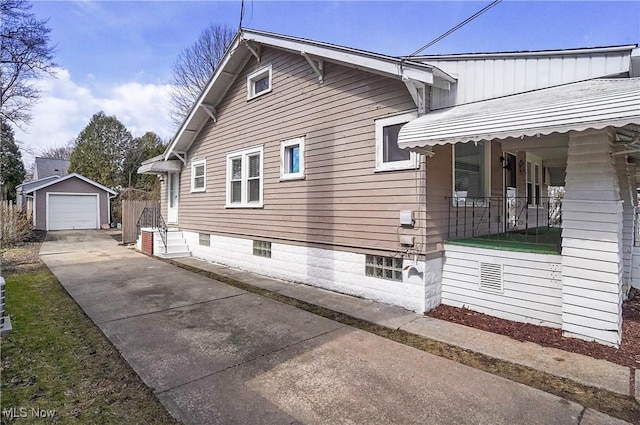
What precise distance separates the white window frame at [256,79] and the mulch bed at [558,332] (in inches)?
254

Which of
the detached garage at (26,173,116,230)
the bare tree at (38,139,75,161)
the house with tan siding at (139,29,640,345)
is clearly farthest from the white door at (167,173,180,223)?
the bare tree at (38,139,75,161)

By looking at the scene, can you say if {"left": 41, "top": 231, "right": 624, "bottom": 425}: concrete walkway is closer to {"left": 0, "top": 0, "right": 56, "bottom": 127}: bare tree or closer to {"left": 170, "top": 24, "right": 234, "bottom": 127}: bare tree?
{"left": 0, "top": 0, "right": 56, "bottom": 127}: bare tree

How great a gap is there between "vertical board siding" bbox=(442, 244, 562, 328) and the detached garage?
1001 inches

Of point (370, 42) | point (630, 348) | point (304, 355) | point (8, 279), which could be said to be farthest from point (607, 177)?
point (8, 279)

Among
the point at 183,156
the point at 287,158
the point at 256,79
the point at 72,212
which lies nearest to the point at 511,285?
the point at 287,158

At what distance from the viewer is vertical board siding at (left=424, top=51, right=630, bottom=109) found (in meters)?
4.32

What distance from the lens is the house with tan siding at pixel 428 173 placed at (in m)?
4.14

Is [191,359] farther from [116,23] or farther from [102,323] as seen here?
[116,23]

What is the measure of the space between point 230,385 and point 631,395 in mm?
3688

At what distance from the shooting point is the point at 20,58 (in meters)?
17.5

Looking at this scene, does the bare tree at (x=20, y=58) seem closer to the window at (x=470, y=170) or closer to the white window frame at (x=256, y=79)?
the white window frame at (x=256, y=79)

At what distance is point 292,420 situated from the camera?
2688 mm

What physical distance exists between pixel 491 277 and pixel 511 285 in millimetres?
289

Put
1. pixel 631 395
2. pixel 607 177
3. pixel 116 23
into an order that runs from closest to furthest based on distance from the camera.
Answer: pixel 631 395, pixel 607 177, pixel 116 23
